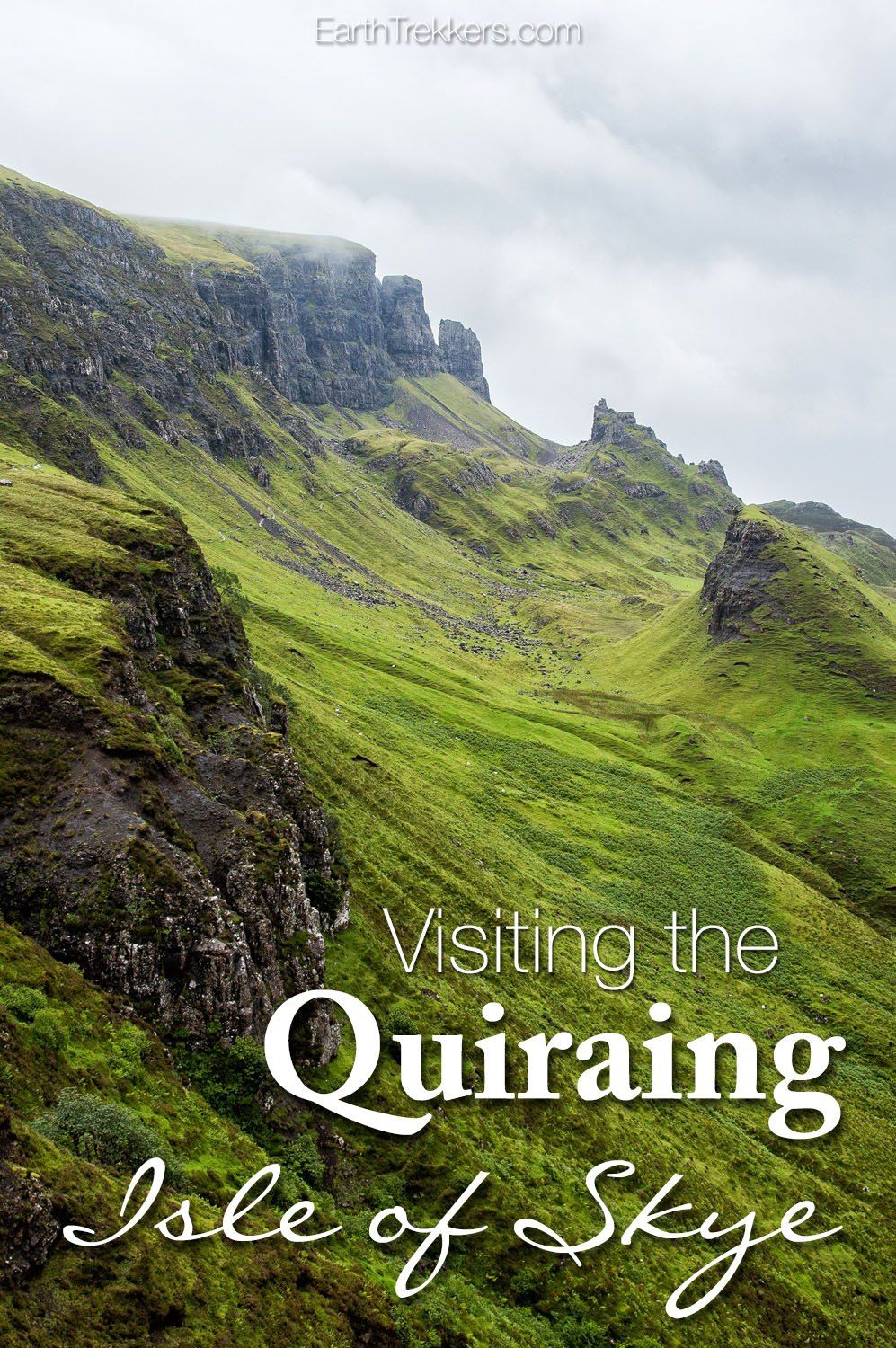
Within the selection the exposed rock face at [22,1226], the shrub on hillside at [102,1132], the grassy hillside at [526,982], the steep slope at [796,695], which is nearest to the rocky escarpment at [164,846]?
the grassy hillside at [526,982]

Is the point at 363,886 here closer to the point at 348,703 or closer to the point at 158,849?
the point at 158,849

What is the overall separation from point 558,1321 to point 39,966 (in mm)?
27219

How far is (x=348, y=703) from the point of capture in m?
102

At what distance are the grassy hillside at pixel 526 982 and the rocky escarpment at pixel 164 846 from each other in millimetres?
1806

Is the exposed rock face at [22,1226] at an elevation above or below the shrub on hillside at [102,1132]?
above

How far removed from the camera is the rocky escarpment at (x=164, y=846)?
92.2ft

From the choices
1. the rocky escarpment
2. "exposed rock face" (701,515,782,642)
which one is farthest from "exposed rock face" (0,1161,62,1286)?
"exposed rock face" (701,515,782,642)

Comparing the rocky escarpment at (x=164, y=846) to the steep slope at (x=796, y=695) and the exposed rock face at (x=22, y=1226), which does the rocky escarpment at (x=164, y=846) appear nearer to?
the exposed rock face at (x=22, y=1226)

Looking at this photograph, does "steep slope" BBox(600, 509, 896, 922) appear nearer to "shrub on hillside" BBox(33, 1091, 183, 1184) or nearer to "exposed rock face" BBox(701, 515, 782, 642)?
"exposed rock face" BBox(701, 515, 782, 642)

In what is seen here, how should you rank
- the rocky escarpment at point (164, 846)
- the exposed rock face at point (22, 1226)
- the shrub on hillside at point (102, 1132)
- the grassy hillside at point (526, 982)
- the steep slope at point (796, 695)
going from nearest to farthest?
the exposed rock face at point (22, 1226) < the shrub on hillside at point (102, 1132) < the grassy hillside at point (526, 982) < the rocky escarpment at point (164, 846) < the steep slope at point (796, 695)

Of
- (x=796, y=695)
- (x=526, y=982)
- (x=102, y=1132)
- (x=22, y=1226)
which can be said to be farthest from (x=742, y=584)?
(x=22, y=1226)

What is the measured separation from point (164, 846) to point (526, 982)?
37668 mm

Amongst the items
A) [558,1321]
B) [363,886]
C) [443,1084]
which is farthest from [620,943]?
[558,1321]

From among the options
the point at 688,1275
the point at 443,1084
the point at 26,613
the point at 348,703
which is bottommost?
the point at 688,1275
